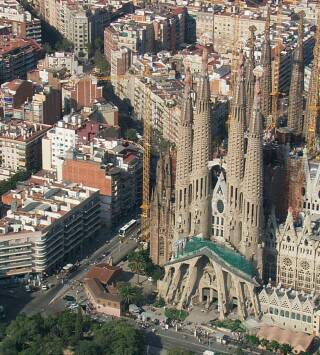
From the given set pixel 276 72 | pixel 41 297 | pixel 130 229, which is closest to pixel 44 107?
pixel 130 229

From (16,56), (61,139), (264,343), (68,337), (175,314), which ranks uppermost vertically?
(61,139)

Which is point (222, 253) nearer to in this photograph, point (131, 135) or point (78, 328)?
point (78, 328)

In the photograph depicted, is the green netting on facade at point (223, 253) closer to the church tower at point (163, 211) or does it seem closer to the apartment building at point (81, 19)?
the church tower at point (163, 211)

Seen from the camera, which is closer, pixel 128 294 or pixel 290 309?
pixel 290 309

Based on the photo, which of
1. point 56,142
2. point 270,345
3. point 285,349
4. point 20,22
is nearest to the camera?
point 285,349

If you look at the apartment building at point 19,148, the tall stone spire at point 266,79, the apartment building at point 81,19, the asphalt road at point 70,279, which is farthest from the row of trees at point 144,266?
the apartment building at point 81,19

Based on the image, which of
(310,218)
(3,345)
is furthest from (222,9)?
(3,345)
